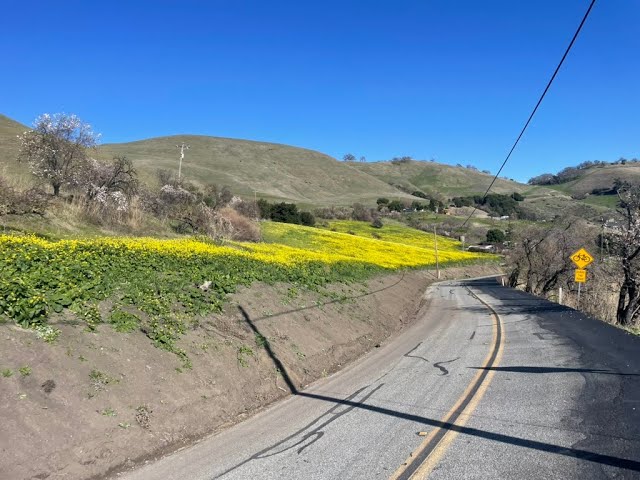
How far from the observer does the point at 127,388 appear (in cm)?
738

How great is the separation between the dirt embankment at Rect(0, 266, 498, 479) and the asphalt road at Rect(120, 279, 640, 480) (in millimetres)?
528

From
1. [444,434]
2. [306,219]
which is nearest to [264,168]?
[306,219]

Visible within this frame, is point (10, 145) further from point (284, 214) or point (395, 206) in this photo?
point (395, 206)

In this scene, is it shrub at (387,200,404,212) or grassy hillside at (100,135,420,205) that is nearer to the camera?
grassy hillside at (100,135,420,205)

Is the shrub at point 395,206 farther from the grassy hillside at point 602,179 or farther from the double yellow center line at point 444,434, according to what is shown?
the double yellow center line at point 444,434

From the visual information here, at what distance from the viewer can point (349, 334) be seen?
1588 centimetres

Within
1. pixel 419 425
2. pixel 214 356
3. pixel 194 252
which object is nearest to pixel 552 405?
pixel 419 425

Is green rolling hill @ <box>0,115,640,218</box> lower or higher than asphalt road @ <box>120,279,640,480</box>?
higher

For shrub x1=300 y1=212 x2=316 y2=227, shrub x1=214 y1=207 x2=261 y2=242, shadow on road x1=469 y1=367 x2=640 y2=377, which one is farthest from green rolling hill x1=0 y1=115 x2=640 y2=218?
shadow on road x1=469 y1=367 x2=640 y2=377

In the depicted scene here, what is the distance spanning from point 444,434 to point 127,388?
4.68 meters

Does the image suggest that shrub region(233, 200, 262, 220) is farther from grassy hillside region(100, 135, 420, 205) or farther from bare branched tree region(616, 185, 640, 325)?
grassy hillside region(100, 135, 420, 205)

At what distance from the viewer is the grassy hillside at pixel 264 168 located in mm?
106500

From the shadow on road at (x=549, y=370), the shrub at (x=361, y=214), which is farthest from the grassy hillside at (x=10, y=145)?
the shrub at (x=361, y=214)

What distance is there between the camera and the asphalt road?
18.5ft
